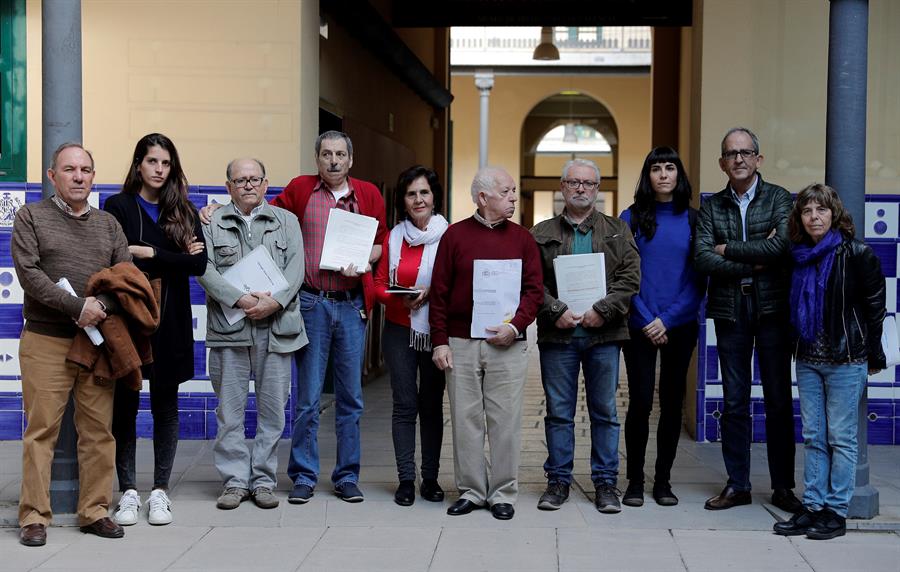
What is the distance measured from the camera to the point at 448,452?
24.8ft

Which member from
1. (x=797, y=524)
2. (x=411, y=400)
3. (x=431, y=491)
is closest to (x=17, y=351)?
(x=411, y=400)

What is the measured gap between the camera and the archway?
1160 inches

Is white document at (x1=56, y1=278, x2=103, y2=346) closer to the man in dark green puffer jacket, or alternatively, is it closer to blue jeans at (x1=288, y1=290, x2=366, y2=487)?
blue jeans at (x1=288, y1=290, x2=366, y2=487)

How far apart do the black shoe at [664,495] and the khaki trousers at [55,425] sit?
104 inches

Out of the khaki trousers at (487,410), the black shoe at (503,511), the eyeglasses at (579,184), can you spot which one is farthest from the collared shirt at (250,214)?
the black shoe at (503,511)

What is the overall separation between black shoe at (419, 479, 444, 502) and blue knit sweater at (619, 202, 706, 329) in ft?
4.20

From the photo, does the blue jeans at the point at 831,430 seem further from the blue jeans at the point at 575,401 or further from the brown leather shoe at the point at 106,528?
the brown leather shoe at the point at 106,528

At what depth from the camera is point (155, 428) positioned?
5793mm

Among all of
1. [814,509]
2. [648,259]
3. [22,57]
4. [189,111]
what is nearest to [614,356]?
[648,259]

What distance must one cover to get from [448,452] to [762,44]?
3.31 m

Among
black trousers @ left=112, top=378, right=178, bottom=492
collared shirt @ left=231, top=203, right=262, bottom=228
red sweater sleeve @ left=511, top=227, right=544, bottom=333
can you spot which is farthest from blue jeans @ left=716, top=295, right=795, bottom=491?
black trousers @ left=112, top=378, right=178, bottom=492

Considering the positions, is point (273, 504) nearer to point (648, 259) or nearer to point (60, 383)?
point (60, 383)

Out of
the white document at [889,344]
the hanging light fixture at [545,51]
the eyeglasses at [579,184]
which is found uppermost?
the hanging light fixture at [545,51]

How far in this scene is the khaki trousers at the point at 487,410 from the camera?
567 cm
